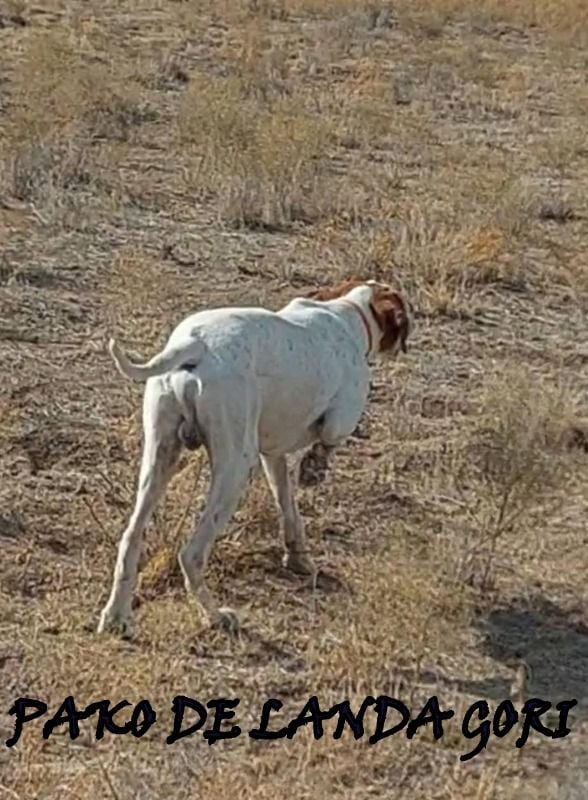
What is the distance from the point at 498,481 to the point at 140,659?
81.6 inches

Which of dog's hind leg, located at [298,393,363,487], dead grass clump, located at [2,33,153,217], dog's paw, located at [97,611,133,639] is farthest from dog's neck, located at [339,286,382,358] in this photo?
dead grass clump, located at [2,33,153,217]

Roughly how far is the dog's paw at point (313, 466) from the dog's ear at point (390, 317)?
26.2 inches

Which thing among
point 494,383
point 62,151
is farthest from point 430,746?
point 62,151

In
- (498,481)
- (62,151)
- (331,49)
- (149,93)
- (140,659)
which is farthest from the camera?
(331,49)

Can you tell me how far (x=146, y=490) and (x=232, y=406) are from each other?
18.2 inches

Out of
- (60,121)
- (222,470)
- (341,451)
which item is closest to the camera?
(222,470)

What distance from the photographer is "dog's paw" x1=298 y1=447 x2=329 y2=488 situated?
717 centimetres

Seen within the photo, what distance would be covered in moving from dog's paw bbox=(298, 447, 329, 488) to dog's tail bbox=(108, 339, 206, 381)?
3.66 ft

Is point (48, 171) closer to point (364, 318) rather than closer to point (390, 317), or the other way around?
point (390, 317)

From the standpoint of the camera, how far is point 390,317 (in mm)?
7570

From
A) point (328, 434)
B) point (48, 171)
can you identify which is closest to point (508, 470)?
point (328, 434)

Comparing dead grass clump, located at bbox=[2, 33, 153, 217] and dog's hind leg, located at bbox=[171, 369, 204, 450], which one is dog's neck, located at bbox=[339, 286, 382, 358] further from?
dead grass clump, located at bbox=[2, 33, 153, 217]

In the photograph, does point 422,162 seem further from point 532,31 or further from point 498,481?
point 532,31

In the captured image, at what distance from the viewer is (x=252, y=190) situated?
1334 centimetres
